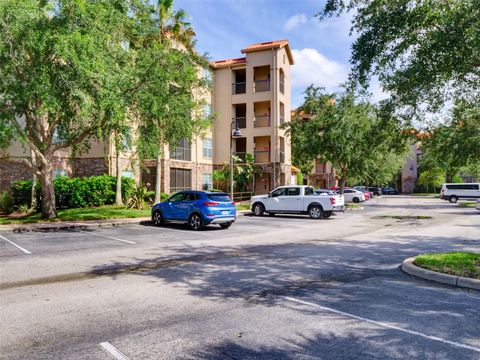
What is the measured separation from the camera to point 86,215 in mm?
20250

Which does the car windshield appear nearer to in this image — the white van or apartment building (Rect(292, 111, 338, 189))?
the white van

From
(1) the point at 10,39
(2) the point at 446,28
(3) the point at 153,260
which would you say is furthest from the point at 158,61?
(2) the point at 446,28

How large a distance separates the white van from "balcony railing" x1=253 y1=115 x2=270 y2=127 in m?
24.9

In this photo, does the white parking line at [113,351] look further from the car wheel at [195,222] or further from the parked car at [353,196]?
the parked car at [353,196]

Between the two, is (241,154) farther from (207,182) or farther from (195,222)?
(195,222)

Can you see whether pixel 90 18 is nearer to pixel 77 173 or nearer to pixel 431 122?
pixel 77 173

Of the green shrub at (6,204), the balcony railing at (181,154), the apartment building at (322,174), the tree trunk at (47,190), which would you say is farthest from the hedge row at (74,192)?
the apartment building at (322,174)

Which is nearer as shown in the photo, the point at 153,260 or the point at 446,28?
the point at 446,28

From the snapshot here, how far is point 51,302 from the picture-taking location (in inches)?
248

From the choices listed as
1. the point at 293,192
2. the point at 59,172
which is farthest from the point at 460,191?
the point at 59,172

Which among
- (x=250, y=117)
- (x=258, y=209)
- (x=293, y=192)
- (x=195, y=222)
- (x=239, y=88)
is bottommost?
(x=195, y=222)

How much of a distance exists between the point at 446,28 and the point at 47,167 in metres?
17.6

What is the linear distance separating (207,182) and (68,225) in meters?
19.2

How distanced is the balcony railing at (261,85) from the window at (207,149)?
637 centimetres
